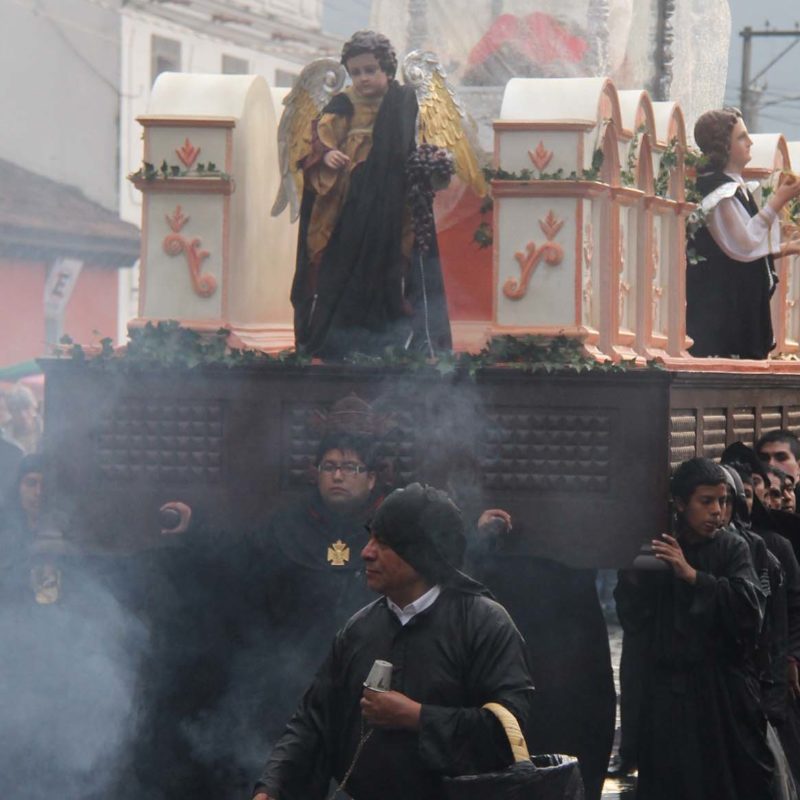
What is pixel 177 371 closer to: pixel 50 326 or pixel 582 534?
pixel 582 534

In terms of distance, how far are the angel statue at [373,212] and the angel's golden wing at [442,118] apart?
0.02 m

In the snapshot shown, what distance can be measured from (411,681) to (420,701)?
0.06 meters

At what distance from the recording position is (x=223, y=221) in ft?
34.9

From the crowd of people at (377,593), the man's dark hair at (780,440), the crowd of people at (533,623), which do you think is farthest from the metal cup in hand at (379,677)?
the man's dark hair at (780,440)

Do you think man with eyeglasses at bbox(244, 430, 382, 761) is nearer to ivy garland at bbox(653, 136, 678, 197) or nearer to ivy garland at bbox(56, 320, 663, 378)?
ivy garland at bbox(56, 320, 663, 378)

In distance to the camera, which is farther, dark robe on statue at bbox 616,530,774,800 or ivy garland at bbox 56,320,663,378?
ivy garland at bbox 56,320,663,378

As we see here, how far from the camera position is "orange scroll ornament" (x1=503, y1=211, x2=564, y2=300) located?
1018 cm

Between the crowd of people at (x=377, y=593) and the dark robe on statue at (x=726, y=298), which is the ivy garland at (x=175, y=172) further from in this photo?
the dark robe on statue at (x=726, y=298)

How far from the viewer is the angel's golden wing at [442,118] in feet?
34.1

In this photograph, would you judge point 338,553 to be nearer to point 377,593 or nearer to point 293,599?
point 293,599

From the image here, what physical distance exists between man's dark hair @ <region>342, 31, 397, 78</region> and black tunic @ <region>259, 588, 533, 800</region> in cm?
413

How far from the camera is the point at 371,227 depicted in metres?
10.1

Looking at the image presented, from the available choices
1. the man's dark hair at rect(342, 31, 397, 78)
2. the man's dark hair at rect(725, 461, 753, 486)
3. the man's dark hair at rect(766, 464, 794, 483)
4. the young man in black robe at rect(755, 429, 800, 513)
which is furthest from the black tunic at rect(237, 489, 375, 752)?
the young man in black robe at rect(755, 429, 800, 513)

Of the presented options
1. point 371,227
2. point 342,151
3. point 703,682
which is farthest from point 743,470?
point 342,151
